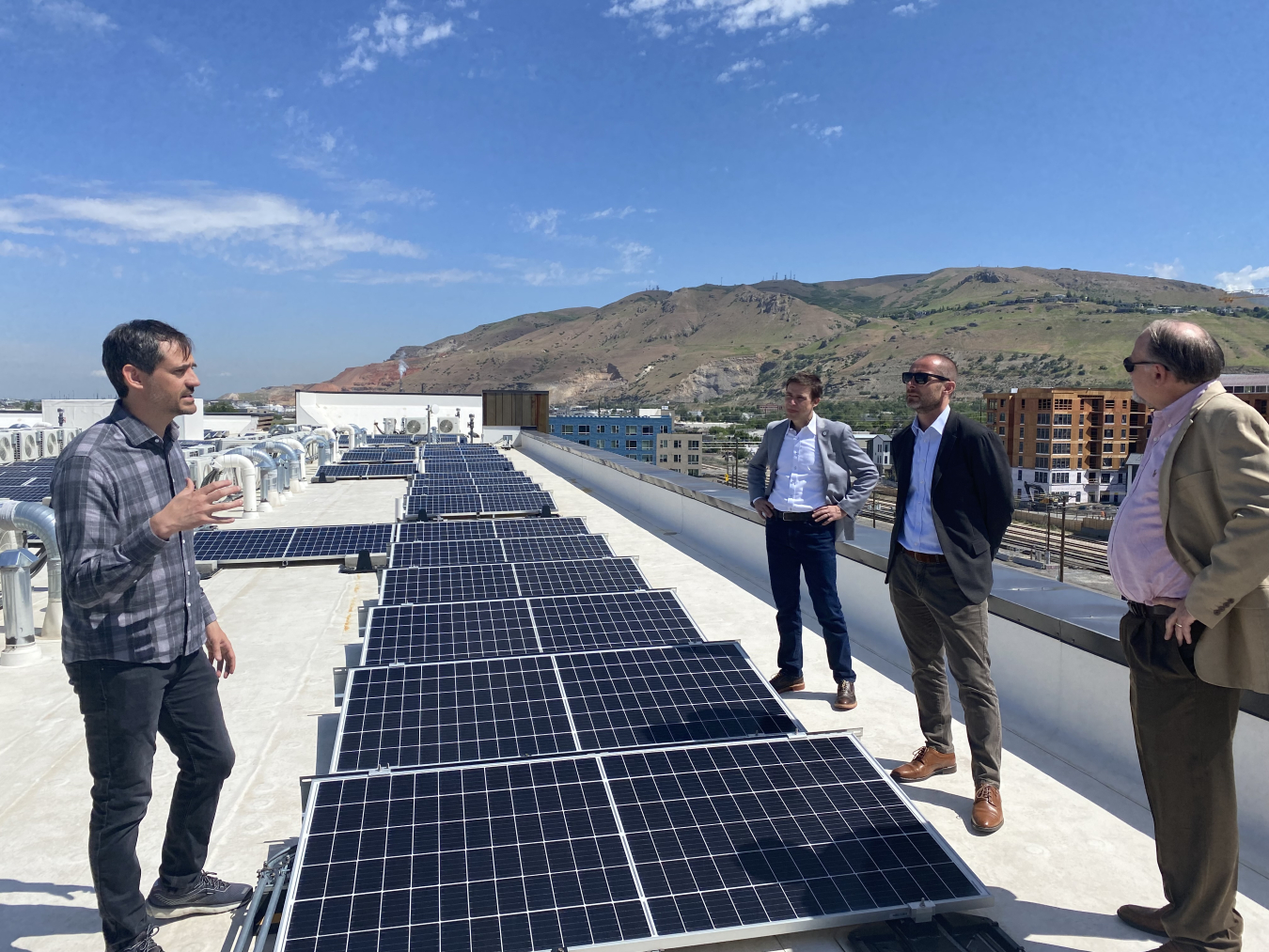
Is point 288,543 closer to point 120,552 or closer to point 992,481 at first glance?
point 120,552

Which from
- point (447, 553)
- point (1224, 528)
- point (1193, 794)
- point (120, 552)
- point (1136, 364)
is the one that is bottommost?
point (447, 553)

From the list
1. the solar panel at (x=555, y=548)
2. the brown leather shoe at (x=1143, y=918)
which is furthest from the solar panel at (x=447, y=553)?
the brown leather shoe at (x=1143, y=918)

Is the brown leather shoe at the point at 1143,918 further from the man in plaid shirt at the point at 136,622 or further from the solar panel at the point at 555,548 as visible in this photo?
the solar panel at the point at 555,548

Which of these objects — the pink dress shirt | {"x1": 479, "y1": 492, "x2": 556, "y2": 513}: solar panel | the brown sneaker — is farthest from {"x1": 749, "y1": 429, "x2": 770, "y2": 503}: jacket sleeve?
{"x1": 479, "y1": 492, "x2": 556, "y2": 513}: solar panel

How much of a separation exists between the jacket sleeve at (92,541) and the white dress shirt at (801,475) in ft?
12.2

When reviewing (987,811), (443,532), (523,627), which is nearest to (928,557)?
(987,811)

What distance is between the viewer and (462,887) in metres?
2.56

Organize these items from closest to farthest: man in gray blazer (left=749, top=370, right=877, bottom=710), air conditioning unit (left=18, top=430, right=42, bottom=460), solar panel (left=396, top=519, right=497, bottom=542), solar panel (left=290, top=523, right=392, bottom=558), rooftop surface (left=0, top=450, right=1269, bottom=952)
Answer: rooftop surface (left=0, top=450, right=1269, bottom=952), man in gray blazer (left=749, top=370, right=877, bottom=710), solar panel (left=290, top=523, right=392, bottom=558), solar panel (left=396, top=519, right=497, bottom=542), air conditioning unit (left=18, top=430, right=42, bottom=460)

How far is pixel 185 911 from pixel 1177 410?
406 centimetres

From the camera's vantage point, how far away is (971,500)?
3.78 meters

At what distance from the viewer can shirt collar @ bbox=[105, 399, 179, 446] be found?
277 cm

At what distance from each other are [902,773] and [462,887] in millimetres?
2359

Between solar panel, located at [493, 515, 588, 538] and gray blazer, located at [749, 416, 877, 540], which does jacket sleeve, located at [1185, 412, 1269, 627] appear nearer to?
gray blazer, located at [749, 416, 877, 540]

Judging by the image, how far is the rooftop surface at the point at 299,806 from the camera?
2.88 metres
